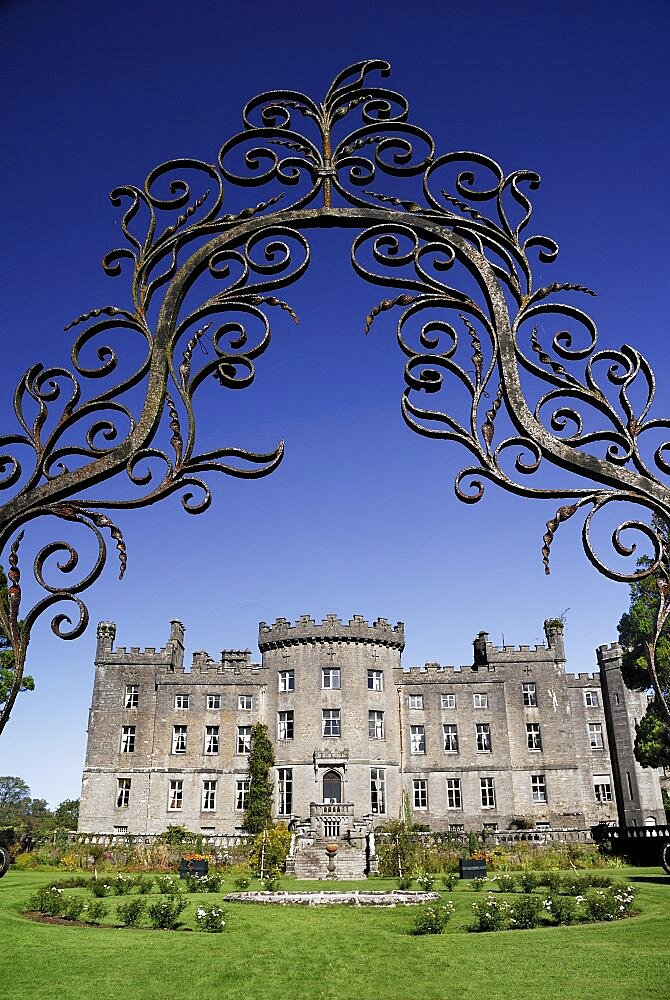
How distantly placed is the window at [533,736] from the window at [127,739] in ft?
75.9

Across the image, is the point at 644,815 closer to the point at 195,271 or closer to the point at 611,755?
the point at 611,755

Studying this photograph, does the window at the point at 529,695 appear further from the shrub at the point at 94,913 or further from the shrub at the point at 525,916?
the shrub at the point at 94,913

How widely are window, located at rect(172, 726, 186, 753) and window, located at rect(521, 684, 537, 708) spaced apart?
20404mm

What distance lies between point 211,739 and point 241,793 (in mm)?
3523

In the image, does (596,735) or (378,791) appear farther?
(596,735)

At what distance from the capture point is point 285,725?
4194cm

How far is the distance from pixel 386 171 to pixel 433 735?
42.1m

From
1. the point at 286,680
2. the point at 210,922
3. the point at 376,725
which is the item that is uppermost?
the point at 286,680

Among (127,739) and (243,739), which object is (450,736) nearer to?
(243,739)

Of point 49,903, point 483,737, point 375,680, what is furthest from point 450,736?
point 49,903

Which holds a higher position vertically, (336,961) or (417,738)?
(417,738)

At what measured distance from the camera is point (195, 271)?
4570 mm

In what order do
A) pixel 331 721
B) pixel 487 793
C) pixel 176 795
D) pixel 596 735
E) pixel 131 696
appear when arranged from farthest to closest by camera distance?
pixel 596 735 → pixel 131 696 → pixel 487 793 → pixel 176 795 → pixel 331 721

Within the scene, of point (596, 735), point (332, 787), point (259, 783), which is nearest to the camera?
point (332, 787)
